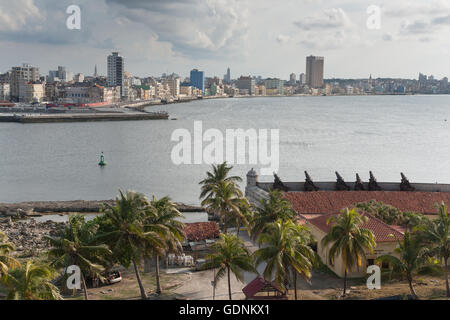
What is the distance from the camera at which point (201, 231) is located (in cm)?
2400

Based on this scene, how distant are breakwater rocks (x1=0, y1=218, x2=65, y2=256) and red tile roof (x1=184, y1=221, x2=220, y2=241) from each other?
21.4ft

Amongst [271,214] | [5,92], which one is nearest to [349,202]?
[271,214]

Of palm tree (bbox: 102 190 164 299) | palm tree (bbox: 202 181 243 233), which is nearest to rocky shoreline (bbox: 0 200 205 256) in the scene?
palm tree (bbox: 202 181 243 233)

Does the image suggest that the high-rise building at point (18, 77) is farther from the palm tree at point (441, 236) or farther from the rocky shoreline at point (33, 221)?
the palm tree at point (441, 236)

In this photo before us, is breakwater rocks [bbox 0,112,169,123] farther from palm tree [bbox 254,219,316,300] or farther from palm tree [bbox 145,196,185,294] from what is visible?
palm tree [bbox 254,219,316,300]

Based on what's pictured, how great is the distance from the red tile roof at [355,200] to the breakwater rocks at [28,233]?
13050mm

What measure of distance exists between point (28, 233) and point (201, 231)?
11.5 metres

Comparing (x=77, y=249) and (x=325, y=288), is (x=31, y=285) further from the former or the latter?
(x=325, y=288)

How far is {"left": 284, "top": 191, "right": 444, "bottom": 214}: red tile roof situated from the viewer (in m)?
24.7

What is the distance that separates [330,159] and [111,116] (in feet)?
236

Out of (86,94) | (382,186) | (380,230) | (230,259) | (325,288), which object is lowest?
(325,288)

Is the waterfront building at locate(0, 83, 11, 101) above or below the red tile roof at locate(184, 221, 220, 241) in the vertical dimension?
above
